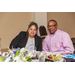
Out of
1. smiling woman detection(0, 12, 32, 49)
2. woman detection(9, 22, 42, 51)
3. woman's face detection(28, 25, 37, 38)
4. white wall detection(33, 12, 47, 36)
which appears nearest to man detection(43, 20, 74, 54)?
woman detection(9, 22, 42, 51)

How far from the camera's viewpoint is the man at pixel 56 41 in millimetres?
2375

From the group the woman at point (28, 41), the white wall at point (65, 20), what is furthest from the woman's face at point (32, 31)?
the white wall at point (65, 20)

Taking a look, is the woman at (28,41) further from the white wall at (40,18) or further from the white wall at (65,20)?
the white wall at (65,20)

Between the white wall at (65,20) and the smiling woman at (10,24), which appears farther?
the white wall at (65,20)

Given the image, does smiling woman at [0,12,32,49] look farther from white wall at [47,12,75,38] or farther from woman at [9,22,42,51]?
woman at [9,22,42,51]

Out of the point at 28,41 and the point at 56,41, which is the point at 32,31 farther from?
the point at 56,41

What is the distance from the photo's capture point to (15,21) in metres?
5.82

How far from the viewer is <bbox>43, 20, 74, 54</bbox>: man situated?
2.38m

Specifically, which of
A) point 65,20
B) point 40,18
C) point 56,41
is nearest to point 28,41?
point 56,41

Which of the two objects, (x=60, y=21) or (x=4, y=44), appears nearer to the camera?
(x=4, y=44)
